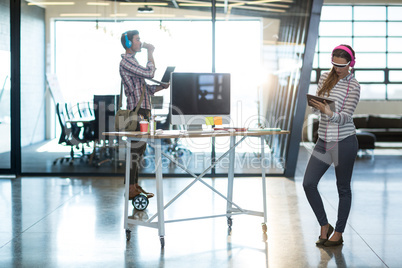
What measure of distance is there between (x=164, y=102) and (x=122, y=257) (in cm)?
398

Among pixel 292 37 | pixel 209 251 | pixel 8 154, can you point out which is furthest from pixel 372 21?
pixel 209 251

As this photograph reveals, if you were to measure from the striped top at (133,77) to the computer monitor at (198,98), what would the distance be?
2.14 ft

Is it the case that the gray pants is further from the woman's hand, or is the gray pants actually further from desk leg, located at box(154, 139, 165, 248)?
desk leg, located at box(154, 139, 165, 248)

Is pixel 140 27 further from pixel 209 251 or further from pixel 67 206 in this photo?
pixel 209 251

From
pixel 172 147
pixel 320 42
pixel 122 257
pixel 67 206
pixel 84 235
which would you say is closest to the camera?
pixel 122 257

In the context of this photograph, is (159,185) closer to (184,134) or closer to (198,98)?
(184,134)

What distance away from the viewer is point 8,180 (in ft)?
25.3

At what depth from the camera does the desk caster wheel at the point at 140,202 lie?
18.1ft

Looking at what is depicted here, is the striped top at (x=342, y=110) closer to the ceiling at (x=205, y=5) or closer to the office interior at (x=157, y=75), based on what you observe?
the office interior at (x=157, y=75)

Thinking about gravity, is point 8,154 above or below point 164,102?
below

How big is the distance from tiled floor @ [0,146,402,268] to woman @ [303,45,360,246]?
356 mm

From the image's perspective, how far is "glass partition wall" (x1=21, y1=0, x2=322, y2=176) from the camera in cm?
771

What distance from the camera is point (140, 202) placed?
5531mm

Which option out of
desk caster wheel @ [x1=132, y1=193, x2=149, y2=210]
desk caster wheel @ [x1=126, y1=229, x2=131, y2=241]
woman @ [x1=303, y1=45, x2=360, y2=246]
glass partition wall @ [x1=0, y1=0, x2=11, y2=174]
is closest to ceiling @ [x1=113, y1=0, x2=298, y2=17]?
glass partition wall @ [x1=0, y1=0, x2=11, y2=174]
